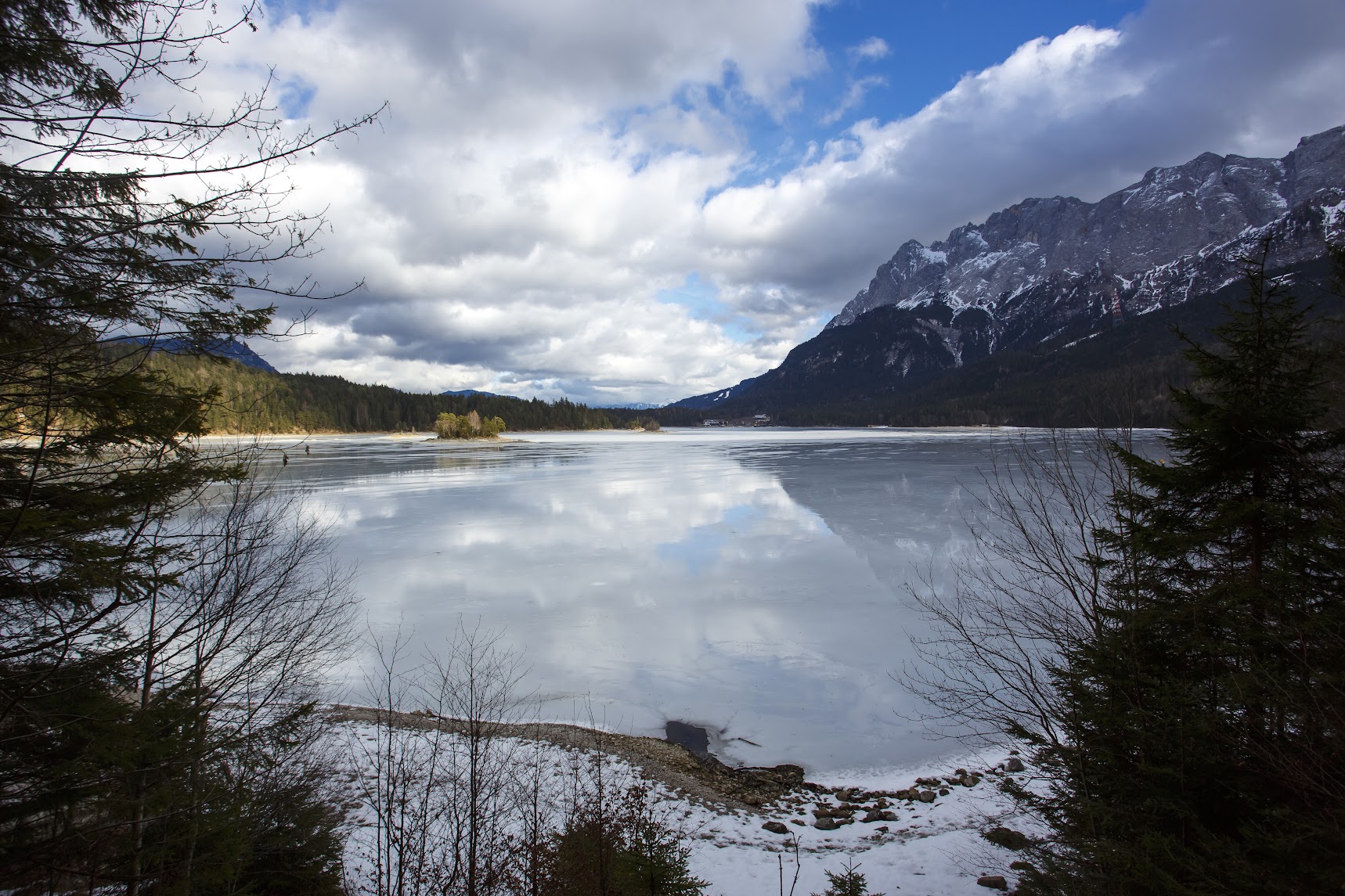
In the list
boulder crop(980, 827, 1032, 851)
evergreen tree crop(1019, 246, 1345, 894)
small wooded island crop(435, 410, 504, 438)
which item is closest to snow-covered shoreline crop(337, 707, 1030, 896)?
boulder crop(980, 827, 1032, 851)

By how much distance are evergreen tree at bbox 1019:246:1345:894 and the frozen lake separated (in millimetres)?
2994

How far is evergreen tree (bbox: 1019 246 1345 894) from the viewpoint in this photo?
4180mm

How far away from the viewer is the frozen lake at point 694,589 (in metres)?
8.77

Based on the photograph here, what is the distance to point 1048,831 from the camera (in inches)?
259

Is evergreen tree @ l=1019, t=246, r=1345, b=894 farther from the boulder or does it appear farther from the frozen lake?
the frozen lake

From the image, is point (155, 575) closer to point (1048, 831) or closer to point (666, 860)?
point (666, 860)

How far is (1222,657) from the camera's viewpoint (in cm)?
504

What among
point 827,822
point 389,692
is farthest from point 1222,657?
point 389,692

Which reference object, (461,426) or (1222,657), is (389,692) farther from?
(461,426)

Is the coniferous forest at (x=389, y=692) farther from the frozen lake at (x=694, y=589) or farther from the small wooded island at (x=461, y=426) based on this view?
the small wooded island at (x=461, y=426)

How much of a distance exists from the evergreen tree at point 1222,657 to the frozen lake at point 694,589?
2994 millimetres

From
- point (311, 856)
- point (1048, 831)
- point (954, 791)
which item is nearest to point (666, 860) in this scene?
point (311, 856)

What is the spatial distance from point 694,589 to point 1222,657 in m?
9.85

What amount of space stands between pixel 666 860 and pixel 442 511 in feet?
67.9
